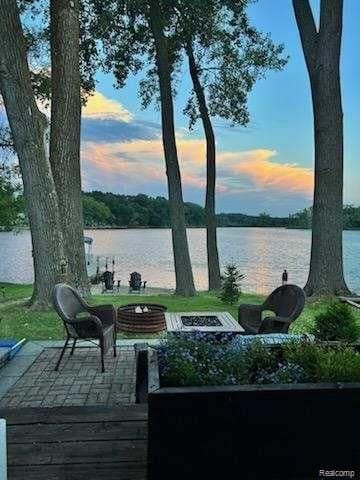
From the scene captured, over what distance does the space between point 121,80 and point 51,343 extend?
9.18 m

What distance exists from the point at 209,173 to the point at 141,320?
817 cm

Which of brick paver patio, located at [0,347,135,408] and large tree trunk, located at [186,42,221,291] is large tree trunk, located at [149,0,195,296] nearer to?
large tree trunk, located at [186,42,221,291]

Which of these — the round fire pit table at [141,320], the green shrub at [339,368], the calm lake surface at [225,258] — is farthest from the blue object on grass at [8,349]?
the calm lake surface at [225,258]

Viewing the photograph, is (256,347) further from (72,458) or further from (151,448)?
(72,458)

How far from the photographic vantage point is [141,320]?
241 inches

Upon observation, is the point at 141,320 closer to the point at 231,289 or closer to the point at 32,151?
the point at 231,289

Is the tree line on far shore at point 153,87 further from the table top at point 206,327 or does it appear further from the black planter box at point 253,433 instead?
the black planter box at point 253,433

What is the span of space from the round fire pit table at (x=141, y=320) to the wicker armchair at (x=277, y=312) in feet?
3.96

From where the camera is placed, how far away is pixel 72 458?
7.25ft

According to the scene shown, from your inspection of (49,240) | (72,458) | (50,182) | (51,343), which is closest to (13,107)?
(50,182)

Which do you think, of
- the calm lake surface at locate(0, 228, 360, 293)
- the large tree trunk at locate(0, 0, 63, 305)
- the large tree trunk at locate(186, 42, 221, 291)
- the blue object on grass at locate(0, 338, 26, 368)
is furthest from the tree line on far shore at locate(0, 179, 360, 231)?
the blue object on grass at locate(0, 338, 26, 368)

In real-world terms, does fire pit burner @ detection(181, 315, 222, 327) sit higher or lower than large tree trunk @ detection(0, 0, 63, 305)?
lower

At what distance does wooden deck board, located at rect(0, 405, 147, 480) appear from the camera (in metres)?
2.11

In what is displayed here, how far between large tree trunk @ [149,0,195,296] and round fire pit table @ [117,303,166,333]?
5.74 m
